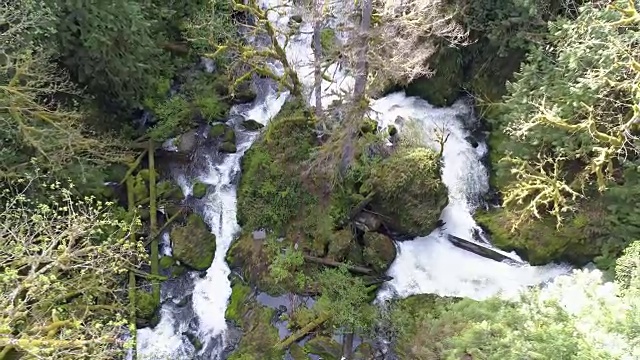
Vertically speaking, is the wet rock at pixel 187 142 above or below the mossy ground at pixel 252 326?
above

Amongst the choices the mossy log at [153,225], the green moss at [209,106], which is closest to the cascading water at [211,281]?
the mossy log at [153,225]

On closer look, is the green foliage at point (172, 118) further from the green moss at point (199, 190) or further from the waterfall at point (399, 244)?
the green moss at point (199, 190)

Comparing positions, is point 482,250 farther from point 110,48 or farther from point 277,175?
point 110,48

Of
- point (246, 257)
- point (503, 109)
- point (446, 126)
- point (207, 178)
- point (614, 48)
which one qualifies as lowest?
point (246, 257)

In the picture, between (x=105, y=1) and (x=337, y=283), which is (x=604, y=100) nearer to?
(x=337, y=283)

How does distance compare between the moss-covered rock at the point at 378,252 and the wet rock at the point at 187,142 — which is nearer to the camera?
the moss-covered rock at the point at 378,252

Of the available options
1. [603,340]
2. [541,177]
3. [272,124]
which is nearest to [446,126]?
[541,177]
